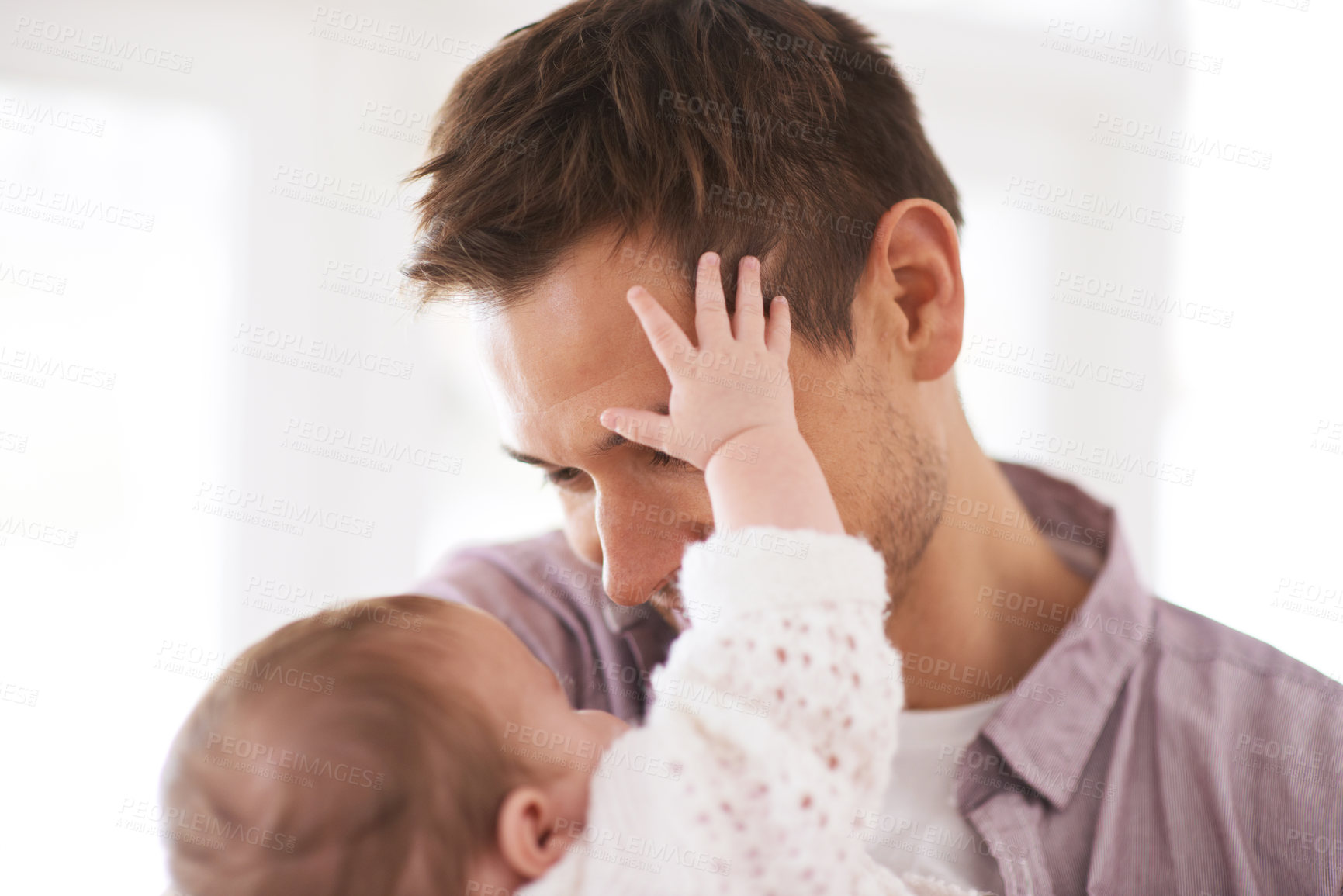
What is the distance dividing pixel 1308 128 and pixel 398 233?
2.23 meters

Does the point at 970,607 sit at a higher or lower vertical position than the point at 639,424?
lower

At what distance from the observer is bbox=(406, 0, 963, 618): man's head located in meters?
0.96

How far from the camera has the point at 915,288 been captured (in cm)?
113

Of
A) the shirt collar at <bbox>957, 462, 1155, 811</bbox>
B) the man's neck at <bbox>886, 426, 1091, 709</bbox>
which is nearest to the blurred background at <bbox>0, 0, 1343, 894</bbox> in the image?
the man's neck at <bbox>886, 426, 1091, 709</bbox>

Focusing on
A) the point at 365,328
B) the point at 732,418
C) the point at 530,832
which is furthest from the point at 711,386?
the point at 365,328

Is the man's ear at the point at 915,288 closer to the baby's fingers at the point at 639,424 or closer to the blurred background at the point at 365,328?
the baby's fingers at the point at 639,424

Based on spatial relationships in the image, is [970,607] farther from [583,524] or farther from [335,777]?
[335,777]

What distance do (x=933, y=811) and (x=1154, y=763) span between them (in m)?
0.26

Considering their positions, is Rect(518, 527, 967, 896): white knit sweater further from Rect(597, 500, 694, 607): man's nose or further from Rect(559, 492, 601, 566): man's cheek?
Rect(559, 492, 601, 566): man's cheek

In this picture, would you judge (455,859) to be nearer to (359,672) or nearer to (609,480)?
(359,672)

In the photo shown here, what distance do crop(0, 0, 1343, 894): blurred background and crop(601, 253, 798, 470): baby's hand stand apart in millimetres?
1253

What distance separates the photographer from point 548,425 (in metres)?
0.97

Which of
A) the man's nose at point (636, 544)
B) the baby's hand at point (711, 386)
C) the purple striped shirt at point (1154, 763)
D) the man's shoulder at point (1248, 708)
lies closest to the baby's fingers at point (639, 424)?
the baby's hand at point (711, 386)

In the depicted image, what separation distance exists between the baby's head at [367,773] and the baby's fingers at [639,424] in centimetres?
24
